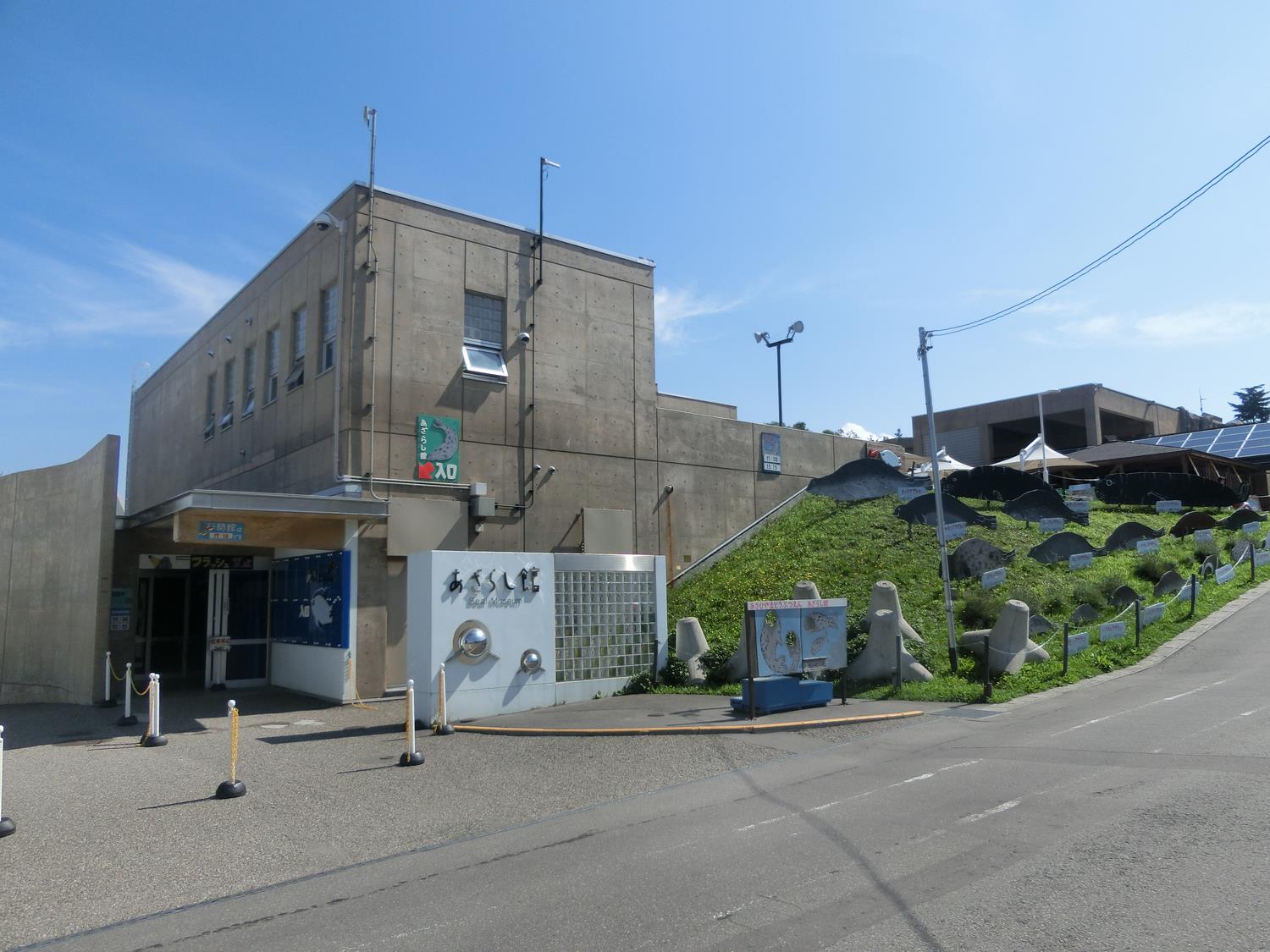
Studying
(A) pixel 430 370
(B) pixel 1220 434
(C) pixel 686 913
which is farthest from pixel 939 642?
(B) pixel 1220 434

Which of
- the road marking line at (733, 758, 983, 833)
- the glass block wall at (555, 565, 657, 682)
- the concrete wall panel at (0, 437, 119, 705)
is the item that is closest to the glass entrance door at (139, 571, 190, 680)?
the concrete wall panel at (0, 437, 119, 705)

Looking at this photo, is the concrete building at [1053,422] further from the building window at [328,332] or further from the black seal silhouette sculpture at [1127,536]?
the building window at [328,332]

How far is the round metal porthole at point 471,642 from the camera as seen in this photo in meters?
14.4

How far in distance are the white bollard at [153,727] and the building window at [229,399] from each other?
13.4 metres

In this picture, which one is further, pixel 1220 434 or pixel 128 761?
pixel 1220 434

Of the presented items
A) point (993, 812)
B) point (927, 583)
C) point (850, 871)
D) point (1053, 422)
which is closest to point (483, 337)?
point (927, 583)

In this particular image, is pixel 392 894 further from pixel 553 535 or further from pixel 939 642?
pixel 553 535

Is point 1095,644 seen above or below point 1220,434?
below

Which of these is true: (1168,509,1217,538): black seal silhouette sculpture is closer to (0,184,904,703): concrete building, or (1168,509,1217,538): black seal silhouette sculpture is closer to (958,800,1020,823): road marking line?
(0,184,904,703): concrete building

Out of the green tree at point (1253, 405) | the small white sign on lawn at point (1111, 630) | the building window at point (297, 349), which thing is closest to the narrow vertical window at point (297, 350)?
the building window at point (297, 349)

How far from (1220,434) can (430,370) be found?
42222mm

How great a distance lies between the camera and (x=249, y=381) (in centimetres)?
2395

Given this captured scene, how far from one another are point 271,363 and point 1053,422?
4943 centimetres

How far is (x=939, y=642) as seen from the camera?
57.2 ft
